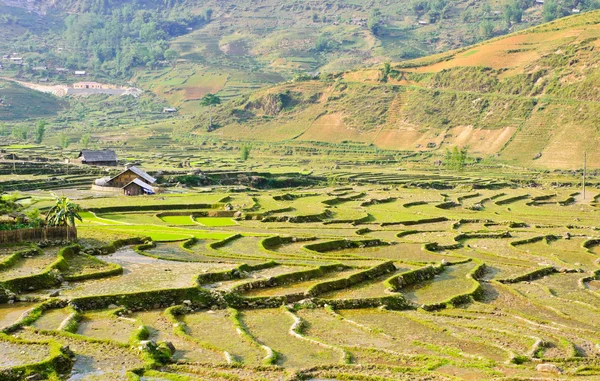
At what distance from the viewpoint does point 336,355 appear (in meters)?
23.7

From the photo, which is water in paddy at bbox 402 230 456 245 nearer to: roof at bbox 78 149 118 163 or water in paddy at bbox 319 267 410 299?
water in paddy at bbox 319 267 410 299

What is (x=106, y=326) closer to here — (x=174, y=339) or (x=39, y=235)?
(x=174, y=339)

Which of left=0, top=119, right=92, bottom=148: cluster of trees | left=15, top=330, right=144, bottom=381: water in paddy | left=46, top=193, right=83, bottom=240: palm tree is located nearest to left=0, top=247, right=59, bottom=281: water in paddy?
left=46, top=193, right=83, bottom=240: palm tree

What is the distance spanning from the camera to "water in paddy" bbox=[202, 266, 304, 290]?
32688 mm

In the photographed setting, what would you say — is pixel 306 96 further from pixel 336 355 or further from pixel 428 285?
pixel 336 355

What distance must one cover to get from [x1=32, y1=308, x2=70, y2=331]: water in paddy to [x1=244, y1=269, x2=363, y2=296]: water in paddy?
24.3 feet

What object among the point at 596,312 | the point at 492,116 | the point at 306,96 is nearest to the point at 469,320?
the point at 596,312

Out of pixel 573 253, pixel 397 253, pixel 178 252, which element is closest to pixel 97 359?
pixel 178 252

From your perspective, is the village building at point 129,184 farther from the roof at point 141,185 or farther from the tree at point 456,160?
the tree at point 456,160

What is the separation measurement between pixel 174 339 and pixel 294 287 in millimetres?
9916

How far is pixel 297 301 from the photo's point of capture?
3108cm

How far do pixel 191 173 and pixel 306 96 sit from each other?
79515 millimetres

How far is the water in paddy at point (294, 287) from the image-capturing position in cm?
3247

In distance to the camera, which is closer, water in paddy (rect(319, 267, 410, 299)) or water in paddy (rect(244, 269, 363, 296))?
water in paddy (rect(244, 269, 363, 296))
